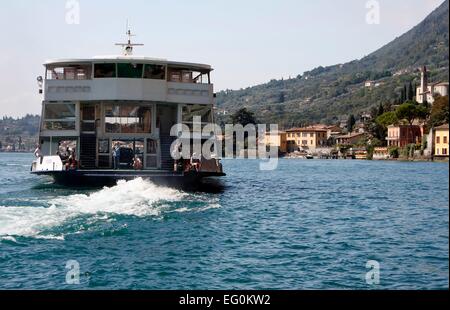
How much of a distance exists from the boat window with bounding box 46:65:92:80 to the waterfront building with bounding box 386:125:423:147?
92.7 meters

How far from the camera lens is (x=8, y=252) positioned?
523 inches

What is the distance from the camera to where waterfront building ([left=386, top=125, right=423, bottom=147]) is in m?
116

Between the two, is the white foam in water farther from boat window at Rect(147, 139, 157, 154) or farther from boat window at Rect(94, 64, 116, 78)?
boat window at Rect(94, 64, 116, 78)

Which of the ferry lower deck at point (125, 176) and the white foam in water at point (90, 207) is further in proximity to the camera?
the ferry lower deck at point (125, 176)

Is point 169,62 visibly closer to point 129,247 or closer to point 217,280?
point 129,247

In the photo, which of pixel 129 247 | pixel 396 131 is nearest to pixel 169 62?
pixel 129 247

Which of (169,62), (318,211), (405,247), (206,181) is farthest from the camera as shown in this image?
(206,181)

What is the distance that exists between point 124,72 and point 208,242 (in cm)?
1643

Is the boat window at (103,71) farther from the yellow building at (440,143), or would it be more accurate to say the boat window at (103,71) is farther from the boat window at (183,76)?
the yellow building at (440,143)

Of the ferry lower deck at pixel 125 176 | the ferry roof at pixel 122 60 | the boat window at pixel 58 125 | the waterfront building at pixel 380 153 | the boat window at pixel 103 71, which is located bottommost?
the ferry lower deck at pixel 125 176

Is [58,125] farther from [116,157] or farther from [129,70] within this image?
[129,70]

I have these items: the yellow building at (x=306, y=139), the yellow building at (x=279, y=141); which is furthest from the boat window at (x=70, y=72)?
the yellow building at (x=306, y=139)

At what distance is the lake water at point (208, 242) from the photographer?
11359 mm

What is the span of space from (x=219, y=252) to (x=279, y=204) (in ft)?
39.4
